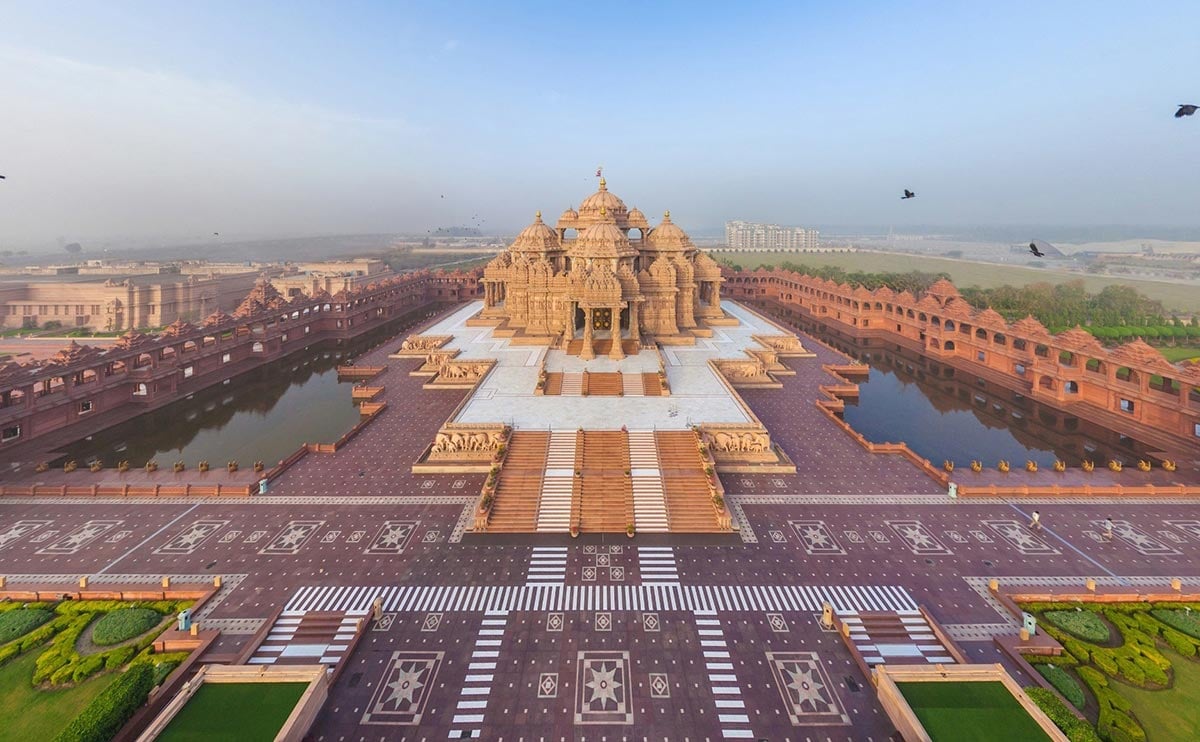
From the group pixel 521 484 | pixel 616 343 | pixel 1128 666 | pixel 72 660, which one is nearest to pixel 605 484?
pixel 521 484

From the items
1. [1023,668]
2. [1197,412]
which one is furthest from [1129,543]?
[1197,412]

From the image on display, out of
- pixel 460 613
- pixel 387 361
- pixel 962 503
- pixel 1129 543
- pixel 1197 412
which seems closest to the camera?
pixel 460 613

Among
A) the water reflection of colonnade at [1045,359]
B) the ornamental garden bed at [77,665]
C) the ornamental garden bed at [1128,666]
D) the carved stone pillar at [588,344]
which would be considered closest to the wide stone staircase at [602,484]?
the ornamental garden bed at [1128,666]

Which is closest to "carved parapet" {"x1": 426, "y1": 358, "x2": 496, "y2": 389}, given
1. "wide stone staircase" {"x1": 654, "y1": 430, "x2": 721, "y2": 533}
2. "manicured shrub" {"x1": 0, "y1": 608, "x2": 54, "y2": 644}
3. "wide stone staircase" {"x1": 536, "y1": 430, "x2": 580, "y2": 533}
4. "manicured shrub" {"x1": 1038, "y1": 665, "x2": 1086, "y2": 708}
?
"wide stone staircase" {"x1": 536, "y1": 430, "x2": 580, "y2": 533}

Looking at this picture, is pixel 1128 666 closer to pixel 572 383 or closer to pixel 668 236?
pixel 572 383

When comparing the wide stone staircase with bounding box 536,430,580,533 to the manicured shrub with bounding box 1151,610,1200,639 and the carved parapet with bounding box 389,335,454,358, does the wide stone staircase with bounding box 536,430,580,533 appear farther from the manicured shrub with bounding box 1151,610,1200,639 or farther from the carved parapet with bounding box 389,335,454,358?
the carved parapet with bounding box 389,335,454,358

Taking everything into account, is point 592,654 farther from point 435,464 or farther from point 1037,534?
point 1037,534
